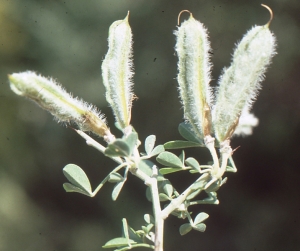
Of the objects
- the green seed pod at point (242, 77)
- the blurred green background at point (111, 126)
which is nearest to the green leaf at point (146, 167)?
the green seed pod at point (242, 77)

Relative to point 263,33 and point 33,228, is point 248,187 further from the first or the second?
point 263,33

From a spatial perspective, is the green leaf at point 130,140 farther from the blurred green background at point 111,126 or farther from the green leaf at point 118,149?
the blurred green background at point 111,126

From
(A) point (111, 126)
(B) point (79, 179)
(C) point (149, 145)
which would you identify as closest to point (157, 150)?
(C) point (149, 145)

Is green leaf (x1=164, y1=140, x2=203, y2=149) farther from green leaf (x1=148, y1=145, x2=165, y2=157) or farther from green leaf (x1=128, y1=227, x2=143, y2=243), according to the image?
green leaf (x1=128, y1=227, x2=143, y2=243)

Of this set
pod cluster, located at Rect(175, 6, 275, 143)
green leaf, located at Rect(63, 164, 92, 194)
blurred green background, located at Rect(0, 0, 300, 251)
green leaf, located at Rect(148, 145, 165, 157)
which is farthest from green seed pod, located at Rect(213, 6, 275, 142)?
blurred green background, located at Rect(0, 0, 300, 251)

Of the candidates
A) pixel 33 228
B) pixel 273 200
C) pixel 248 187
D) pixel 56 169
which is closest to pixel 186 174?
pixel 248 187
